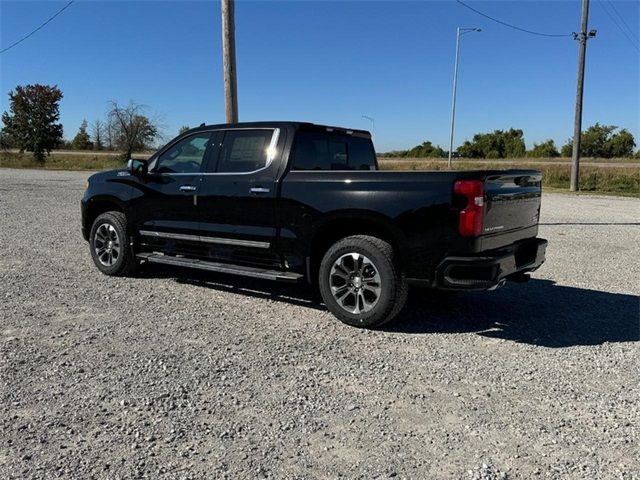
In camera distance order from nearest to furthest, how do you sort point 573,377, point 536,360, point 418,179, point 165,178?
point 573,377 < point 536,360 < point 418,179 < point 165,178

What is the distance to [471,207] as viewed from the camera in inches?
185

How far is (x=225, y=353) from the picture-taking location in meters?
4.54

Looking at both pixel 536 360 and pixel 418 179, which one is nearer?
pixel 536 360

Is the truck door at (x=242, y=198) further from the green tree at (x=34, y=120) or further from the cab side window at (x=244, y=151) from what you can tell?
the green tree at (x=34, y=120)

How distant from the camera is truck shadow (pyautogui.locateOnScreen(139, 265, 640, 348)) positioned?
5199mm

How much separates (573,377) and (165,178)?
4.82 m

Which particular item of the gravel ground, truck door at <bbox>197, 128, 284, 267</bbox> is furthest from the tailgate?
truck door at <bbox>197, 128, 284, 267</bbox>

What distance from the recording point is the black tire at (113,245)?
23.4 ft

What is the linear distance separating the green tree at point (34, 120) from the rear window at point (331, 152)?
178ft

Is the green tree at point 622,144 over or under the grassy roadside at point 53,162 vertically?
over

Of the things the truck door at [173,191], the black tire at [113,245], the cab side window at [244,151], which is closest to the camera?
the cab side window at [244,151]

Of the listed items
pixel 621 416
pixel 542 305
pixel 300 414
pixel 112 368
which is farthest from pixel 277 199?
pixel 621 416

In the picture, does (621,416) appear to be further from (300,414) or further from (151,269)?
(151,269)

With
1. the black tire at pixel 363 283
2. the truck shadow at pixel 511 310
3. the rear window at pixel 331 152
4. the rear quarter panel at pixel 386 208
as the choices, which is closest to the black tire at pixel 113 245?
the truck shadow at pixel 511 310
